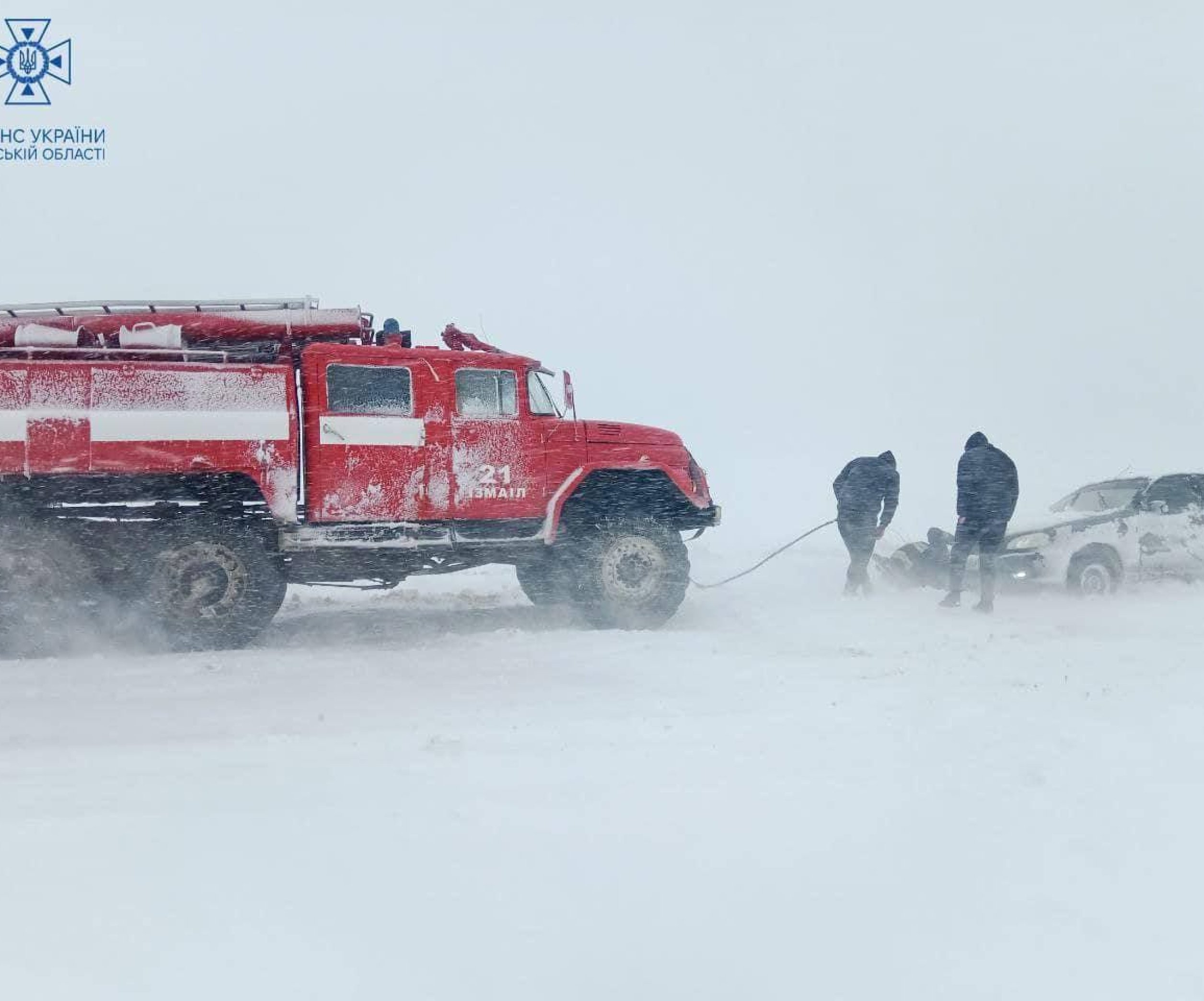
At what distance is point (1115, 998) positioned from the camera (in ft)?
8.52

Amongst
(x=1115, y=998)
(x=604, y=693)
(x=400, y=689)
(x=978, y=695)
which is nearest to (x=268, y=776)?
(x=400, y=689)

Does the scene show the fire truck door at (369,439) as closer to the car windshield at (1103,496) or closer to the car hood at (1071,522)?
the car hood at (1071,522)

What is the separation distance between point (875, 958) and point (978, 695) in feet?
9.55

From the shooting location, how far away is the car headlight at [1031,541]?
10.2m

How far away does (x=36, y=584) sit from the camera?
6.98 m

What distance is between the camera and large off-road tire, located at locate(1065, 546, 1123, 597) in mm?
10141

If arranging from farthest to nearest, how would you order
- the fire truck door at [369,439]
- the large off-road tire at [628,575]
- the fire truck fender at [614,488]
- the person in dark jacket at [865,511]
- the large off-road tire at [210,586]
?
the person in dark jacket at [865,511] < the large off-road tire at [628,575] < the fire truck fender at [614,488] < the fire truck door at [369,439] < the large off-road tire at [210,586]

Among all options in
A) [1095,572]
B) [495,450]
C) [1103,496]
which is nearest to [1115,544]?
[1095,572]

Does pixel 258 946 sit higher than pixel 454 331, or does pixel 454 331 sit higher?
pixel 454 331

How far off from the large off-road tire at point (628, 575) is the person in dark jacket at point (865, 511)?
2.94 meters

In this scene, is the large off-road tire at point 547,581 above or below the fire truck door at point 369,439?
below

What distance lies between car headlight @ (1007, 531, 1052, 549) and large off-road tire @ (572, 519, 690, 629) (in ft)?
13.8

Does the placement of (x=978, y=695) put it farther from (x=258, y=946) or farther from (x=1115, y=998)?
(x=258, y=946)

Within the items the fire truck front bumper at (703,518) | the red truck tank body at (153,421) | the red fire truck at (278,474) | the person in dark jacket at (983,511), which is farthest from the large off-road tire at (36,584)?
the person in dark jacket at (983,511)
